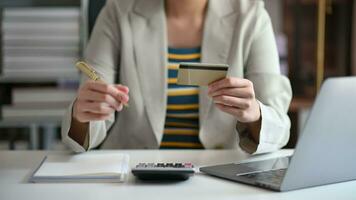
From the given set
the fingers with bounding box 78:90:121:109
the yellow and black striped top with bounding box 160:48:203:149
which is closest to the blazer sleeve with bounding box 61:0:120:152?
the yellow and black striped top with bounding box 160:48:203:149

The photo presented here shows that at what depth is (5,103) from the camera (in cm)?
237

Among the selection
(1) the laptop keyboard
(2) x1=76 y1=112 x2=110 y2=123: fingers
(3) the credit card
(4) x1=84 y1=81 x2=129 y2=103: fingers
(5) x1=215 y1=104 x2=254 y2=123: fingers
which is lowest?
(1) the laptop keyboard

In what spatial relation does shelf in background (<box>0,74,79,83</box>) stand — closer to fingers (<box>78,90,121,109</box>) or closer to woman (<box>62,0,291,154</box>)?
woman (<box>62,0,291,154</box>)

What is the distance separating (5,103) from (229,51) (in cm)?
123

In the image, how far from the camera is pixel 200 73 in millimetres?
1063

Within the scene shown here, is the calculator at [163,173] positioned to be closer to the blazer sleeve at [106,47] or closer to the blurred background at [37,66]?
the blazer sleeve at [106,47]

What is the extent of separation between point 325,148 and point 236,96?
0.25 m

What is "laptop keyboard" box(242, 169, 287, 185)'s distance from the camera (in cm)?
97

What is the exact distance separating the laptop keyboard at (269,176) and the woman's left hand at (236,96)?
16 cm

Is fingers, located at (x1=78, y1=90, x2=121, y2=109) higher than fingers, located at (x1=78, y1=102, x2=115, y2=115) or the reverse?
higher

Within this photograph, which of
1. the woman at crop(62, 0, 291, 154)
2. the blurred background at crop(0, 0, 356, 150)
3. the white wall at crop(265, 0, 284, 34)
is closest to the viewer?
the woman at crop(62, 0, 291, 154)

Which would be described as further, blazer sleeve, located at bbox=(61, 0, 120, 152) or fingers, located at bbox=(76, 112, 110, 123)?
→ blazer sleeve, located at bbox=(61, 0, 120, 152)

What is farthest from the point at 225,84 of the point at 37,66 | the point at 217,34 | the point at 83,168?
the point at 37,66

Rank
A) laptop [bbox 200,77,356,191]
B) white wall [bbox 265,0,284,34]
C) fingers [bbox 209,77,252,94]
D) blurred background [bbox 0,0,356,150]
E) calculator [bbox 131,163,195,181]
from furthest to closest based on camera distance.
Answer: white wall [bbox 265,0,284,34]
blurred background [bbox 0,0,356,150]
fingers [bbox 209,77,252,94]
calculator [bbox 131,163,195,181]
laptop [bbox 200,77,356,191]
